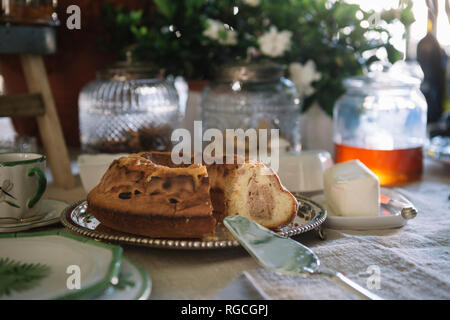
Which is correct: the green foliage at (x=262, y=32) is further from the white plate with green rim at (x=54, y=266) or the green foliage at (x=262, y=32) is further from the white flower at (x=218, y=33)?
the white plate with green rim at (x=54, y=266)

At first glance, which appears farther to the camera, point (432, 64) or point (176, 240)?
point (432, 64)

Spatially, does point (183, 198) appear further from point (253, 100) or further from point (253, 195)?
point (253, 100)

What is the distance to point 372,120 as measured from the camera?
1.11 metres

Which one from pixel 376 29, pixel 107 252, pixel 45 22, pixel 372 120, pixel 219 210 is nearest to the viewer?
pixel 107 252

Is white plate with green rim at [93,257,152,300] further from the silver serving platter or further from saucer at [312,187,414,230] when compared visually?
saucer at [312,187,414,230]

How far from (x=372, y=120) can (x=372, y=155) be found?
14 centimetres

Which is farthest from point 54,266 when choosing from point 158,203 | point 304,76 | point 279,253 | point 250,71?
point 304,76

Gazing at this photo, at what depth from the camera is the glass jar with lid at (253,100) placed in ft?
3.63

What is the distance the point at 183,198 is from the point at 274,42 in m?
0.78

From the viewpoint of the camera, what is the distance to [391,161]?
1.01 m

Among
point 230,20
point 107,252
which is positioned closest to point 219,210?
point 107,252

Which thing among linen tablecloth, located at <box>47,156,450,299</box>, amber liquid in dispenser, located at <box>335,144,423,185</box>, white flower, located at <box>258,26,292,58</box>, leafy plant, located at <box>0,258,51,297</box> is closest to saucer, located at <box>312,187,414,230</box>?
linen tablecloth, located at <box>47,156,450,299</box>

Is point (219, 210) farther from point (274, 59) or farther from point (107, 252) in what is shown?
point (274, 59)

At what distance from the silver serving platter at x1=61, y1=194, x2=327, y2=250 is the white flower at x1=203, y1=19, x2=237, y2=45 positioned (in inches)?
26.2
